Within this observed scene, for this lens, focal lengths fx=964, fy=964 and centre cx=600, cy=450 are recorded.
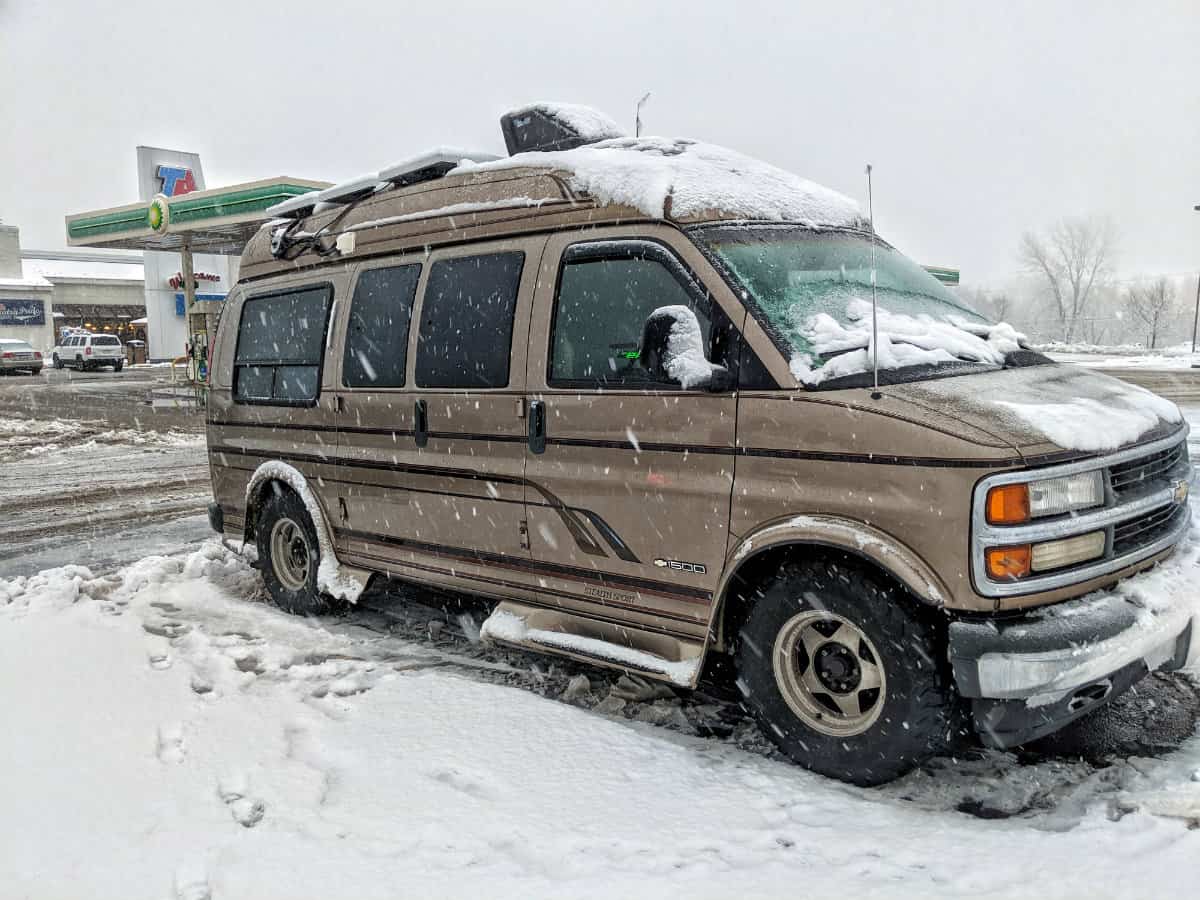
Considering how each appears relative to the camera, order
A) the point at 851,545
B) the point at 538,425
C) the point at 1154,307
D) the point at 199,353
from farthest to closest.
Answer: the point at 1154,307, the point at 199,353, the point at 538,425, the point at 851,545

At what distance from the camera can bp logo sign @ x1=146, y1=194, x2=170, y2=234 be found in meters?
29.5

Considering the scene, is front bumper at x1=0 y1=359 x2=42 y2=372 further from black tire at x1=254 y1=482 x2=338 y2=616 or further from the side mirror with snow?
the side mirror with snow

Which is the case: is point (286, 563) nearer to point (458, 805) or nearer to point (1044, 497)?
point (458, 805)

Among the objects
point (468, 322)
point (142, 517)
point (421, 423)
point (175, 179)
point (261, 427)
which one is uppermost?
point (175, 179)

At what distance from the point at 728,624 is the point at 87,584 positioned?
4.71 metres

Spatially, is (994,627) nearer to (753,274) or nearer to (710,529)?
(710,529)

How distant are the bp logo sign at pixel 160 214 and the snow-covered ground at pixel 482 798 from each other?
1099 inches

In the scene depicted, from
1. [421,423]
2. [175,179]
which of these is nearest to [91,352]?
[175,179]

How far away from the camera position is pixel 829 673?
11.7ft

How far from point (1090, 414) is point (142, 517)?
28.4 feet

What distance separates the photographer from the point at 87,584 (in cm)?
642

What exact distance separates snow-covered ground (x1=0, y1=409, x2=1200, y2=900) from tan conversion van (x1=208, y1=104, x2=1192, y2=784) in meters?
0.33

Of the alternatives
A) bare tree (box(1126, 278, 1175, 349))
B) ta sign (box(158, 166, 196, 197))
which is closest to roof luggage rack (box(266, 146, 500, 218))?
ta sign (box(158, 166, 196, 197))

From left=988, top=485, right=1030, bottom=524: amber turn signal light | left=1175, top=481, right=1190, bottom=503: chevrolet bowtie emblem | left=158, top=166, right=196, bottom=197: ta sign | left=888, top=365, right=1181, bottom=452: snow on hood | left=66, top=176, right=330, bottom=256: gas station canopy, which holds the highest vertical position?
left=158, top=166, right=196, bottom=197: ta sign
